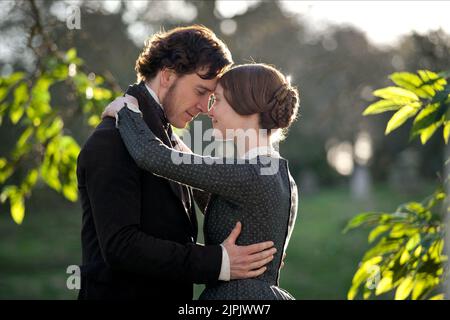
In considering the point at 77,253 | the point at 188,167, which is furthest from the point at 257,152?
Result: the point at 77,253

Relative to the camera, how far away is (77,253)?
13727 millimetres

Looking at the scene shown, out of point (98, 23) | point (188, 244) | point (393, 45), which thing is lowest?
point (188, 244)

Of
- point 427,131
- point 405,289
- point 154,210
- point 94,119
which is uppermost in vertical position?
point 94,119

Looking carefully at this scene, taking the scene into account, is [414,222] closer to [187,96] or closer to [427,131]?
[427,131]

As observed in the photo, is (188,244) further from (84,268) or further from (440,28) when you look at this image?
(440,28)

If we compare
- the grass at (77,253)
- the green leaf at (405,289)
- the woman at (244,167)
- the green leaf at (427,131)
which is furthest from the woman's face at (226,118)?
the grass at (77,253)

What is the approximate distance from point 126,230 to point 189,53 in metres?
0.72

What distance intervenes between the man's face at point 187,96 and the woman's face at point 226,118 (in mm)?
152

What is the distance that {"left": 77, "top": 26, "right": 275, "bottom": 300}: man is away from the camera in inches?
86.1

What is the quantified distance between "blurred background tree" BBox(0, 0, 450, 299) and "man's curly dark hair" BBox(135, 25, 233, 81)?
55 cm
